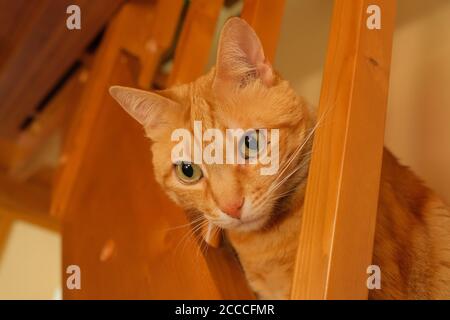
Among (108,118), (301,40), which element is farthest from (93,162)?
(301,40)

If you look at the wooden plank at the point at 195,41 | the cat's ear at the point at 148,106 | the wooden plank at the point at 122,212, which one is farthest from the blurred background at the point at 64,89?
the cat's ear at the point at 148,106

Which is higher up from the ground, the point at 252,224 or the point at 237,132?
the point at 237,132

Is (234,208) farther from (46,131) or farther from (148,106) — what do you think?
(46,131)

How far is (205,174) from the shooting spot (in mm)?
958

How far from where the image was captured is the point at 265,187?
88cm

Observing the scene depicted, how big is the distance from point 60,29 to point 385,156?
1.39 meters

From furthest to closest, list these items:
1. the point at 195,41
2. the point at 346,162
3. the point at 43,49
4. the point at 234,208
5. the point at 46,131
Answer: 1. the point at 46,131
2. the point at 43,49
3. the point at 195,41
4. the point at 234,208
5. the point at 346,162

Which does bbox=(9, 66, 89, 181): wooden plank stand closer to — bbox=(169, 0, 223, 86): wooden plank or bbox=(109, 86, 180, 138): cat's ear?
bbox=(169, 0, 223, 86): wooden plank

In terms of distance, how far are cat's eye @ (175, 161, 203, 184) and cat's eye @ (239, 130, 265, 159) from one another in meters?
0.13

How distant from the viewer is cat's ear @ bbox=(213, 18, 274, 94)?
0.88m

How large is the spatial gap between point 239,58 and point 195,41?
0.39 m

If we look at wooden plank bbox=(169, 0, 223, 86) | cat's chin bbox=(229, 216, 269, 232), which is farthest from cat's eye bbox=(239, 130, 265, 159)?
wooden plank bbox=(169, 0, 223, 86)

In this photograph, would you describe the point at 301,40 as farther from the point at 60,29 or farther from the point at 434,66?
the point at 60,29

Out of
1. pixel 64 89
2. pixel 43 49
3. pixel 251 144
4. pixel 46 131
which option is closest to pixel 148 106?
pixel 251 144
